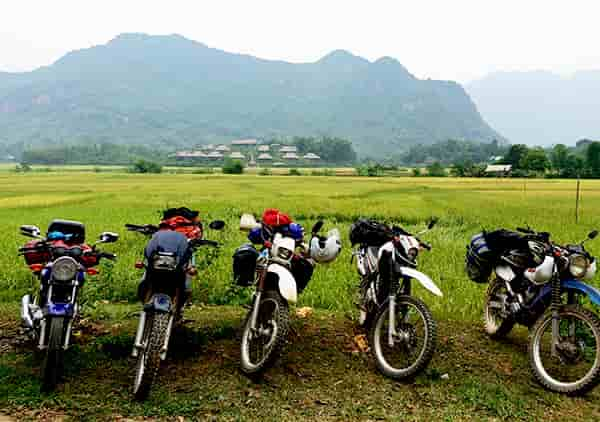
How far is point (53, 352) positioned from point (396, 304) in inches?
100

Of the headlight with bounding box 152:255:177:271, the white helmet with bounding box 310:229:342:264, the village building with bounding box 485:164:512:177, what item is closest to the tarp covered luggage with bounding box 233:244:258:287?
the white helmet with bounding box 310:229:342:264

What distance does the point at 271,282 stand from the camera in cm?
379

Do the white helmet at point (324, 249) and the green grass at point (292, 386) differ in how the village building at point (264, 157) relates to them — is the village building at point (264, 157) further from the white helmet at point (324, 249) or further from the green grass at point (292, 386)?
the white helmet at point (324, 249)

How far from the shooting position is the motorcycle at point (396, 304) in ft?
11.6

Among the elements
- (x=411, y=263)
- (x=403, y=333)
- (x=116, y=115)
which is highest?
(x=116, y=115)

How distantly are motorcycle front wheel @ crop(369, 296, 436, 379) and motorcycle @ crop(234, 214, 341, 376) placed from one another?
72 centimetres

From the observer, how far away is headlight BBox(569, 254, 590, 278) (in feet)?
11.8

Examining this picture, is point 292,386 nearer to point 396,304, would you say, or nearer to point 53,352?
point 396,304

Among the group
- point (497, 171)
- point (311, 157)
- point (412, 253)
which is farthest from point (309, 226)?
point (311, 157)

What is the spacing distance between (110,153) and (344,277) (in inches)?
3775

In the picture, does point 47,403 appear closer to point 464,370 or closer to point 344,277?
point 464,370

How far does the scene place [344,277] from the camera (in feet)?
21.8

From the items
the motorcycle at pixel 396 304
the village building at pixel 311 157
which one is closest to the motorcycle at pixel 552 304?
the motorcycle at pixel 396 304

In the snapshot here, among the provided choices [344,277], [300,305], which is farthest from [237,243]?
[300,305]
